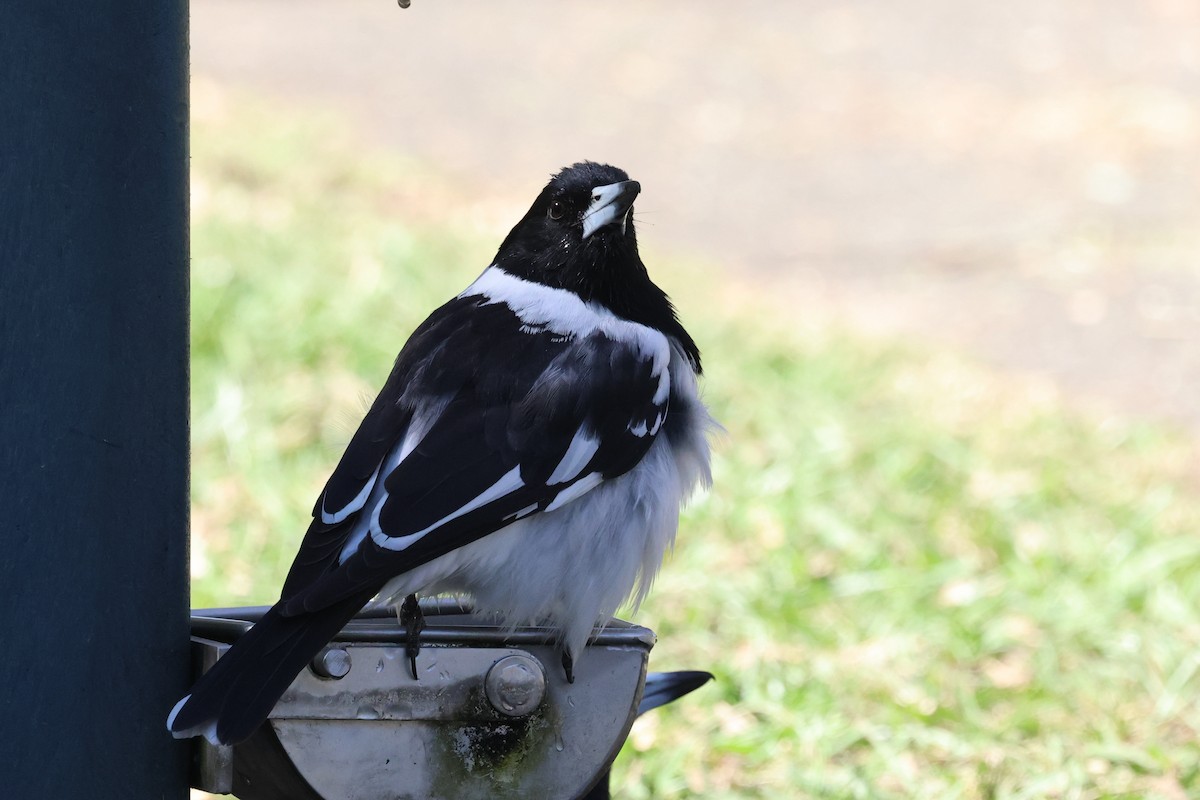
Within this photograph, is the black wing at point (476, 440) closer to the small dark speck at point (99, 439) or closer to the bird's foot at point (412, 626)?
the bird's foot at point (412, 626)

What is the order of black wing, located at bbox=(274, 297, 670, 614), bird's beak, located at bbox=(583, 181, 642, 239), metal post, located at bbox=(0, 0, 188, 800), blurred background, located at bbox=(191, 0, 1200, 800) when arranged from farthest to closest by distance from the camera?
blurred background, located at bbox=(191, 0, 1200, 800) < bird's beak, located at bbox=(583, 181, 642, 239) < black wing, located at bbox=(274, 297, 670, 614) < metal post, located at bbox=(0, 0, 188, 800)

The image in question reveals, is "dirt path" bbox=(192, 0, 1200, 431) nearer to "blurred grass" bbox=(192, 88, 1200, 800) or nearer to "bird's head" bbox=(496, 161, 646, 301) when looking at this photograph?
"blurred grass" bbox=(192, 88, 1200, 800)

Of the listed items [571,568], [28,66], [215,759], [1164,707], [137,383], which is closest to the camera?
[28,66]

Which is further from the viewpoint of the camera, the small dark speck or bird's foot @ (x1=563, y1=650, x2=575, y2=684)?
bird's foot @ (x1=563, y1=650, x2=575, y2=684)

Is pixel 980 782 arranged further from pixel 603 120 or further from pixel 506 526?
pixel 603 120

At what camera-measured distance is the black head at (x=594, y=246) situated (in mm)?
2625

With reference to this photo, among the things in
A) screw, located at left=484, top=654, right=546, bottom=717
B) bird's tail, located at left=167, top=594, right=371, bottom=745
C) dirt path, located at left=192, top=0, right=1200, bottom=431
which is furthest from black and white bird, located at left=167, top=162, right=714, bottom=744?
dirt path, located at left=192, top=0, right=1200, bottom=431

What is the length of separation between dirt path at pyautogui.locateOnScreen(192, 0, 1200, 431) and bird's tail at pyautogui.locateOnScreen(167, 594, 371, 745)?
14.6ft

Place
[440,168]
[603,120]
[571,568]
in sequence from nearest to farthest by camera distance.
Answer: [571,568] → [440,168] → [603,120]

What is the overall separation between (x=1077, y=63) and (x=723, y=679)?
32.4ft

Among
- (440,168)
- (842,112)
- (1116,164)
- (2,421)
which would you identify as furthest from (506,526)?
(842,112)

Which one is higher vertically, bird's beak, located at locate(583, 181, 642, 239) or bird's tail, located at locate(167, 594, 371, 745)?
bird's beak, located at locate(583, 181, 642, 239)

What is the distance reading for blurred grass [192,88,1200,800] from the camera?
333 centimetres

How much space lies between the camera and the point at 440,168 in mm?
9312
